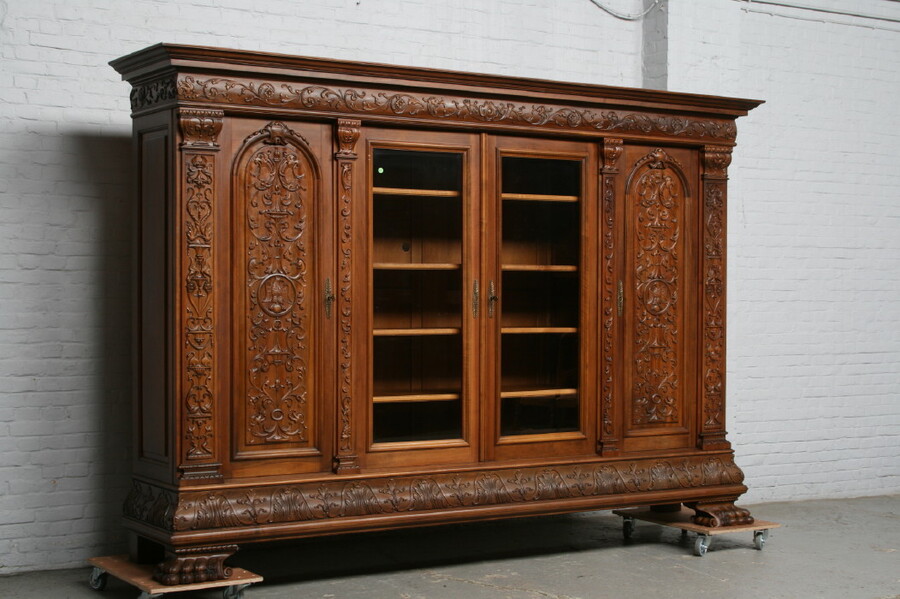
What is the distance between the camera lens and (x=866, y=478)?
7152mm

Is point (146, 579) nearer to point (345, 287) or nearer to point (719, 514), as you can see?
point (345, 287)

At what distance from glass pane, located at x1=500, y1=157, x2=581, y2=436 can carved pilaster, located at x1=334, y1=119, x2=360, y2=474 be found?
0.79 metres

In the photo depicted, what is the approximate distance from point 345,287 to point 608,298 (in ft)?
4.54

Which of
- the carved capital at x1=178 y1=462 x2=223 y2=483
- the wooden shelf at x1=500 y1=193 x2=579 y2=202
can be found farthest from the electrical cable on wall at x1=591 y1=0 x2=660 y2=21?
the carved capital at x1=178 y1=462 x2=223 y2=483

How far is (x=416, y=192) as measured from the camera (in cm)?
496

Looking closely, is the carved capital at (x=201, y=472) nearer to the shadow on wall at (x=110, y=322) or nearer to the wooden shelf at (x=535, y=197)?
the shadow on wall at (x=110, y=322)

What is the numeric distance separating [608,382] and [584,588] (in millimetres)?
1056

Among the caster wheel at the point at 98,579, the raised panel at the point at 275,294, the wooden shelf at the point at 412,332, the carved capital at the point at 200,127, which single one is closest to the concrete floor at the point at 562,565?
the caster wheel at the point at 98,579

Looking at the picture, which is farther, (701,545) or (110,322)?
(701,545)

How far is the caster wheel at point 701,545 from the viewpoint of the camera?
545 centimetres

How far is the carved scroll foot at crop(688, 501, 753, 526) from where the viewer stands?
5.57m

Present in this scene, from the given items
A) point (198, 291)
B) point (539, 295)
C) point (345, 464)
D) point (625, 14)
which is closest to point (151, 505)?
point (345, 464)

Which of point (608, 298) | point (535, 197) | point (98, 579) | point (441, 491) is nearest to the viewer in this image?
point (98, 579)

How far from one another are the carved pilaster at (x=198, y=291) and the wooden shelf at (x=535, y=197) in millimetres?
1434
